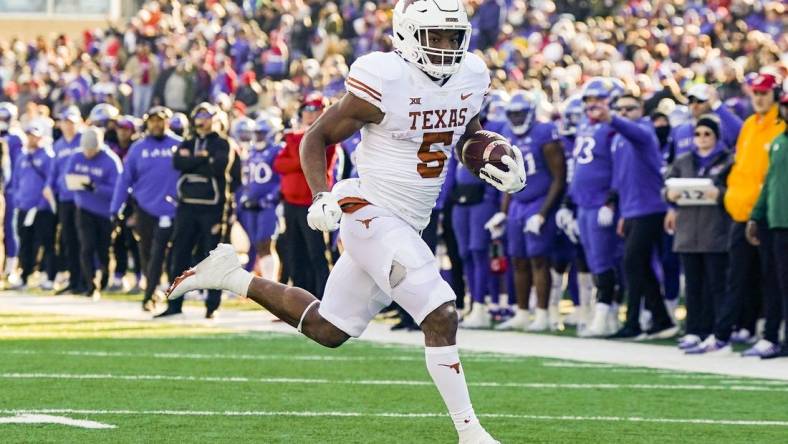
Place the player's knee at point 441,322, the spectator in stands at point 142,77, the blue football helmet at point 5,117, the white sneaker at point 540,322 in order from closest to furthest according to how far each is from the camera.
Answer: the player's knee at point 441,322 < the white sneaker at point 540,322 < the blue football helmet at point 5,117 < the spectator in stands at point 142,77

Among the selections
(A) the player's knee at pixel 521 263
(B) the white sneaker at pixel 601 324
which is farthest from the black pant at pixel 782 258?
(A) the player's knee at pixel 521 263

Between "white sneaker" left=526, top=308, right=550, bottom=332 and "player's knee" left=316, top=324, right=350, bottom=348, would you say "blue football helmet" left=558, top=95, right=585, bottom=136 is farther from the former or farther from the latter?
"player's knee" left=316, top=324, right=350, bottom=348

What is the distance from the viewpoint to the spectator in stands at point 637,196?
12.8 metres

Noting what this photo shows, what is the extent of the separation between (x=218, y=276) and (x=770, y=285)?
5.04 metres

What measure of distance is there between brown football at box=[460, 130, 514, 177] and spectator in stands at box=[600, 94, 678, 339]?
5375 mm

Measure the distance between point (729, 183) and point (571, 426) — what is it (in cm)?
430

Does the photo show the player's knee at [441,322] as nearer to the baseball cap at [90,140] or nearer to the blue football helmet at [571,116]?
the blue football helmet at [571,116]

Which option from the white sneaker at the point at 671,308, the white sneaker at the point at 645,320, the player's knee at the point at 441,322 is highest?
the player's knee at the point at 441,322

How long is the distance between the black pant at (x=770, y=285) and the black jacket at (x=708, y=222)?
46cm

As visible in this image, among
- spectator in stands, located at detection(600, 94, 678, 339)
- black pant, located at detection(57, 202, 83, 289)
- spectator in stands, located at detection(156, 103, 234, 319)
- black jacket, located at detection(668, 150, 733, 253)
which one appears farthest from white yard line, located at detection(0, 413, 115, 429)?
black pant, located at detection(57, 202, 83, 289)

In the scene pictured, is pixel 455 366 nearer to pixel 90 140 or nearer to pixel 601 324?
pixel 601 324

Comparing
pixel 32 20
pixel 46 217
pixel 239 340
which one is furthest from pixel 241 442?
pixel 32 20

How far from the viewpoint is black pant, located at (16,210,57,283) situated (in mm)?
18625

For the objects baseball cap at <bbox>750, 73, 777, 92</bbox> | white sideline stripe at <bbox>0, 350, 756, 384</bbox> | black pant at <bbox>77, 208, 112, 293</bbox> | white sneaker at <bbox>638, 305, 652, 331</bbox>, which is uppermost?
baseball cap at <bbox>750, 73, 777, 92</bbox>
